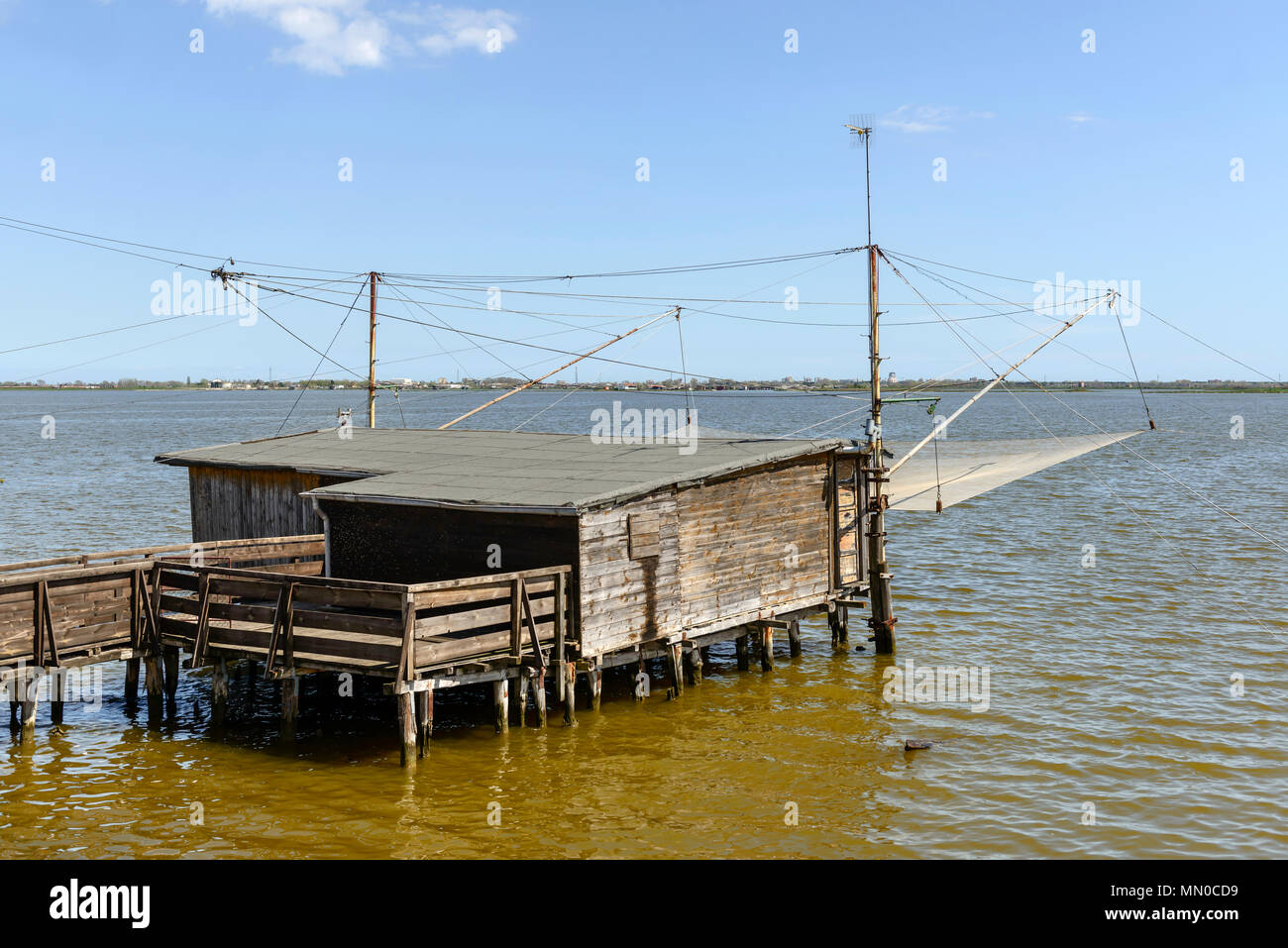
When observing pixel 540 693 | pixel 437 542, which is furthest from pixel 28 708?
pixel 540 693

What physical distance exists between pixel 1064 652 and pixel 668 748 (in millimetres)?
10840

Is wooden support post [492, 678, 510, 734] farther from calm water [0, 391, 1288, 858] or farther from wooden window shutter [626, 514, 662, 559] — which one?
wooden window shutter [626, 514, 662, 559]

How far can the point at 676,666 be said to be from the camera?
68.5 feet

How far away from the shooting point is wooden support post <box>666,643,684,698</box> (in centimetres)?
2062

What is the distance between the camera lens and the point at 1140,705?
20.5 meters

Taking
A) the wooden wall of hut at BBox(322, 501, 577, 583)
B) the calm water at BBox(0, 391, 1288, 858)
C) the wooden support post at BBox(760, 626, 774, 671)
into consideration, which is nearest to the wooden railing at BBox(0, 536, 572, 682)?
the wooden wall of hut at BBox(322, 501, 577, 583)

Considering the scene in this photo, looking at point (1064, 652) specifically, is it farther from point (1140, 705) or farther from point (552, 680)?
point (552, 680)

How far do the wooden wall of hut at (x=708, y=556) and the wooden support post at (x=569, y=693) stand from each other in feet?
1.82

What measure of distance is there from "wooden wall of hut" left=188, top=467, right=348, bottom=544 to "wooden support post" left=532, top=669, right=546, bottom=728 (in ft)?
23.7

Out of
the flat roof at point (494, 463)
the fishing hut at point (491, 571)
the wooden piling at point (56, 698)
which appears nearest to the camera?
the fishing hut at point (491, 571)

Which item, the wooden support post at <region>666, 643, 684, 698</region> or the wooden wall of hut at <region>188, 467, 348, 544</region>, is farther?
the wooden wall of hut at <region>188, 467, 348, 544</region>

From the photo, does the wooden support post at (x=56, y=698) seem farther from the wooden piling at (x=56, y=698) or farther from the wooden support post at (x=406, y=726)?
the wooden support post at (x=406, y=726)

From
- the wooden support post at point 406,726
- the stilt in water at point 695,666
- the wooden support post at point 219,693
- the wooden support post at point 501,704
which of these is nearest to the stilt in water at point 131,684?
the wooden support post at point 219,693

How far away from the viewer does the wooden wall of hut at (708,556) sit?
19.3 meters
